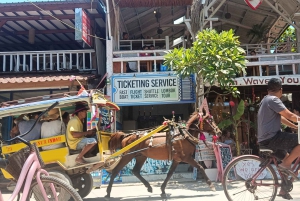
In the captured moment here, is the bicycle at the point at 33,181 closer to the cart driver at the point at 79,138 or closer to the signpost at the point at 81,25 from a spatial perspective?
the cart driver at the point at 79,138

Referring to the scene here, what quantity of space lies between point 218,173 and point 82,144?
4.31 m

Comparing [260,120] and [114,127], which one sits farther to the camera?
[114,127]

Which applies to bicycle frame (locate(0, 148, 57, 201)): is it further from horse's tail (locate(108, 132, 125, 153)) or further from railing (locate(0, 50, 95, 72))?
railing (locate(0, 50, 95, 72))

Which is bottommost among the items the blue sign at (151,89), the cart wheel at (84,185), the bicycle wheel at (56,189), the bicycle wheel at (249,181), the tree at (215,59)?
the cart wheel at (84,185)

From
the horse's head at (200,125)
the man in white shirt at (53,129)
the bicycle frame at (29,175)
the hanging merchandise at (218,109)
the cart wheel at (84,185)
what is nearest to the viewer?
the bicycle frame at (29,175)

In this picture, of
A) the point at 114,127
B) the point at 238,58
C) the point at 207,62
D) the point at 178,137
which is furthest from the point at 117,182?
the point at 238,58

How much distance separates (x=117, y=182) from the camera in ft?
30.3

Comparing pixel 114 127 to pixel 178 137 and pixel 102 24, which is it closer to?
pixel 178 137

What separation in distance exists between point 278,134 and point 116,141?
3700mm

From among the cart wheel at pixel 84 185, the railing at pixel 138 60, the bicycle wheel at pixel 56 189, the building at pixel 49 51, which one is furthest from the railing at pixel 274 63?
the bicycle wheel at pixel 56 189

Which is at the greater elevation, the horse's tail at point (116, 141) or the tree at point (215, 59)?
the tree at point (215, 59)

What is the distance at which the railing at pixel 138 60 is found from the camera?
33.4ft

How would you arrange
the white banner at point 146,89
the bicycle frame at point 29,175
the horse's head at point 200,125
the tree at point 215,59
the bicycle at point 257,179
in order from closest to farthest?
1. the bicycle frame at point 29,175
2. the bicycle at point 257,179
3. the horse's head at point 200,125
4. the tree at point 215,59
5. the white banner at point 146,89

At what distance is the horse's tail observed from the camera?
22.8 ft
